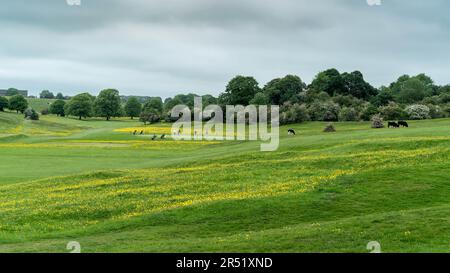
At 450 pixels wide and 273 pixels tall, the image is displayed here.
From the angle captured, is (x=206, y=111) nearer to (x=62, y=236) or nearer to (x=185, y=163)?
(x=185, y=163)

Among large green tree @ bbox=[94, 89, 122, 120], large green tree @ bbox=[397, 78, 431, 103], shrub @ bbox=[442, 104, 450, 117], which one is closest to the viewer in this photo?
shrub @ bbox=[442, 104, 450, 117]

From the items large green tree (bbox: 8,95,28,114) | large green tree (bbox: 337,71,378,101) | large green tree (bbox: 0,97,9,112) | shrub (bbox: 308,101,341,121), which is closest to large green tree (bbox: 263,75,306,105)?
large green tree (bbox: 337,71,378,101)

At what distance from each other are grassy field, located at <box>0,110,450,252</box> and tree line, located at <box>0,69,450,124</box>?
62.1 m

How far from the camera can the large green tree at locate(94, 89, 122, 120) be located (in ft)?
604

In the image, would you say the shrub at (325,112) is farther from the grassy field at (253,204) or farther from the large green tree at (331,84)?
the grassy field at (253,204)

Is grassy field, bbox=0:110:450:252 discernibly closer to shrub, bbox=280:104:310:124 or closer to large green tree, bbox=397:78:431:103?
shrub, bbox=280:104:310:124

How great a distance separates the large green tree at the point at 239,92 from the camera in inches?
6417

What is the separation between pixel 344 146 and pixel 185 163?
15027 mm

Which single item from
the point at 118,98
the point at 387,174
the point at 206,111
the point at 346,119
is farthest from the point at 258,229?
the point at 118,98

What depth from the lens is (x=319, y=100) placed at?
131000 millimetres

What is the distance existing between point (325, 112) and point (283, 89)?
4375cm

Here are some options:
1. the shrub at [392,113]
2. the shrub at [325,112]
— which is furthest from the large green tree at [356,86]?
the shrub at [392,113]

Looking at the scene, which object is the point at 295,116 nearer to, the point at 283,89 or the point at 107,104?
the point at 283,89
